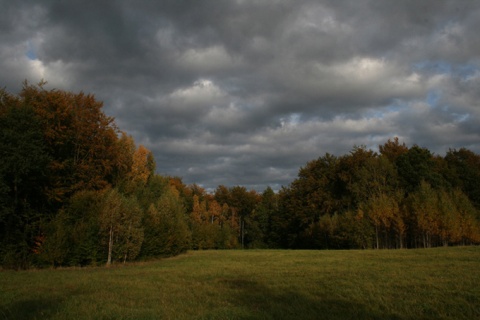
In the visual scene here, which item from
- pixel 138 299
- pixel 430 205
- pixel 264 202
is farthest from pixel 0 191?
pixel 264 202

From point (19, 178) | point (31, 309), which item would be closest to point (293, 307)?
point (31, 309)

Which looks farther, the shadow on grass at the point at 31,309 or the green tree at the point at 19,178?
the green tree at the point at 19,178

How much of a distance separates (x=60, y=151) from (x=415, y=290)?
29957mm

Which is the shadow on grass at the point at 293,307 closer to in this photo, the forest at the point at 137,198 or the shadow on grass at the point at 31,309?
the shadow on grass at the point at 31,309

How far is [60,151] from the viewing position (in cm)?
3094

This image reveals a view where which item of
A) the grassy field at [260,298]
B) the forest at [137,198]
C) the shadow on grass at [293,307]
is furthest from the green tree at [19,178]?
the shadow on grass at [293,307]

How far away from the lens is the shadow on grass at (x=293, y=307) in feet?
29.0

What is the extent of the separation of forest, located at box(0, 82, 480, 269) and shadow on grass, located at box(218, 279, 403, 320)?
18.6m

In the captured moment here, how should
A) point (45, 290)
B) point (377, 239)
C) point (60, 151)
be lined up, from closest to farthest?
1. point (45, 290)
2. point (60, 151)
3. point (377, 239)

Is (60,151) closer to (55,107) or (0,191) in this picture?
(55,107)

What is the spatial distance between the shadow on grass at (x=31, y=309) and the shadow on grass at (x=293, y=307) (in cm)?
518

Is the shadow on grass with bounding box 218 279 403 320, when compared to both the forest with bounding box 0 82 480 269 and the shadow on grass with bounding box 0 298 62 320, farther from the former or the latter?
the forest with bounding box 0 82 480 269

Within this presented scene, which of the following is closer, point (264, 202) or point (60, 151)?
point (60, 151)

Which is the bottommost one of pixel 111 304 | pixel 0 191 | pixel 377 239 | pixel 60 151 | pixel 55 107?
pixel 377 239
